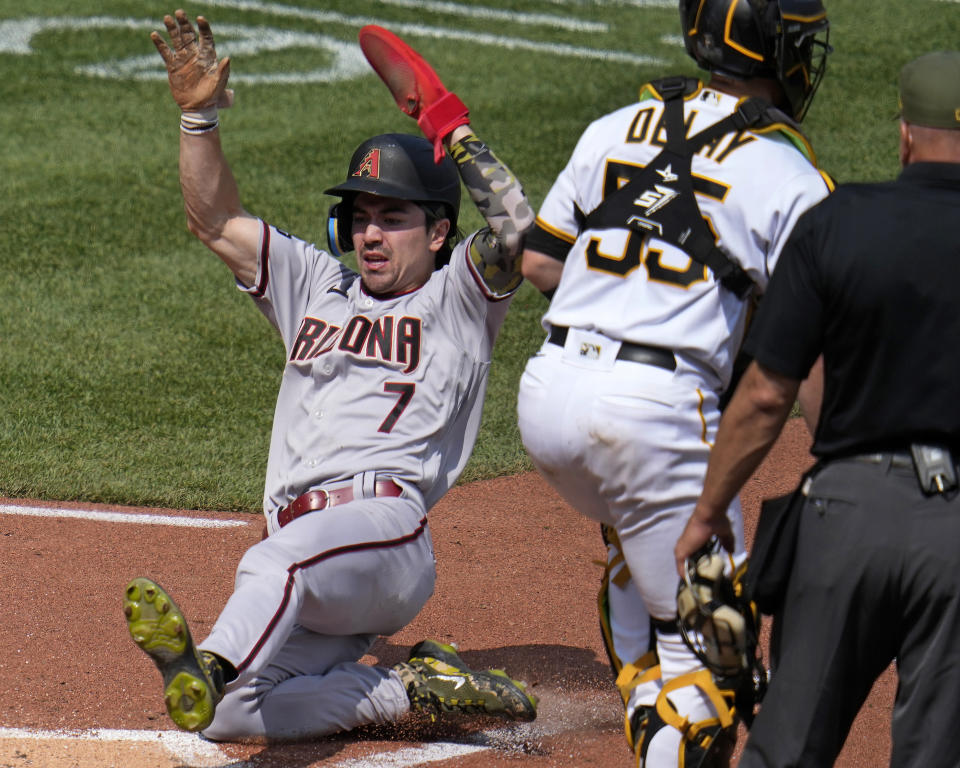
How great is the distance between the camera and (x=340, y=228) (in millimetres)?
4664

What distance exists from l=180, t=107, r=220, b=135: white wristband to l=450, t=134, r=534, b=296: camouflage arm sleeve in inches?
34.8

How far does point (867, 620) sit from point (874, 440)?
36 cm

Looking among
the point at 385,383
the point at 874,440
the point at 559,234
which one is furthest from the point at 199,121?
the point at 874,440

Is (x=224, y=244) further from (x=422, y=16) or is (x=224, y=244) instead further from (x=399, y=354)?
(x=422, y=16)

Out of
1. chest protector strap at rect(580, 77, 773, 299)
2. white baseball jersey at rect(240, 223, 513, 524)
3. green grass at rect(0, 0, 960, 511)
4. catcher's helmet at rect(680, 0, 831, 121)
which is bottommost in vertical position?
green grass at rect(0, 0, 960, 511)

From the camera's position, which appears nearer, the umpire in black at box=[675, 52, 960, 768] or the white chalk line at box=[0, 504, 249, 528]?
the umpire in black at box=[675, 52, 960, 768]

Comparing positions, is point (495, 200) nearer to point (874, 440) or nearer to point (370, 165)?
point (370, 165)

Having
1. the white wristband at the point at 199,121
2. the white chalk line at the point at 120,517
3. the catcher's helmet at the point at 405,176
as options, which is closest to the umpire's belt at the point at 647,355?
the catcher's helmet at the point at 405,176

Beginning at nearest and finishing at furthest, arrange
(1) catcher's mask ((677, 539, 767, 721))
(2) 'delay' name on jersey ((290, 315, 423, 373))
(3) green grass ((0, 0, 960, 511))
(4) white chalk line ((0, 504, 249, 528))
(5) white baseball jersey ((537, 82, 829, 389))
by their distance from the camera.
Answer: (1) catcher's mask ((677, 539, 767, 721)) → (5) white baseball jersey ((537, 82, 829, 389)) → (2) 'delay' name on jersey ((290, 315, 423, 373)) → (4) white chalk line ((0, 504, 249, 528)) → (3) green grass ((0, 0, 960, 511))

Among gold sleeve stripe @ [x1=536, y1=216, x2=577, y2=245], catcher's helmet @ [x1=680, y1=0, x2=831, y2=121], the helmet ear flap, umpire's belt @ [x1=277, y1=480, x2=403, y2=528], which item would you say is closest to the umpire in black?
catcher's helmet @ [x1=680, y1=0, x2=831, y2=121]

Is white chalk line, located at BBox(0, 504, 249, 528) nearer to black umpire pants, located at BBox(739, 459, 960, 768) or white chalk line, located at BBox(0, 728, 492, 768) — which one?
white chalk line, located at BBox(0, 728, 492, 768)

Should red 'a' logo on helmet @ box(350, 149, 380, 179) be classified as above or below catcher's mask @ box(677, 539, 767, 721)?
above

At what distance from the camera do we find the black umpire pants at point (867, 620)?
284 centimetres

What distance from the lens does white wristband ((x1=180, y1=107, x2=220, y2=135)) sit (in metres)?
4.50
